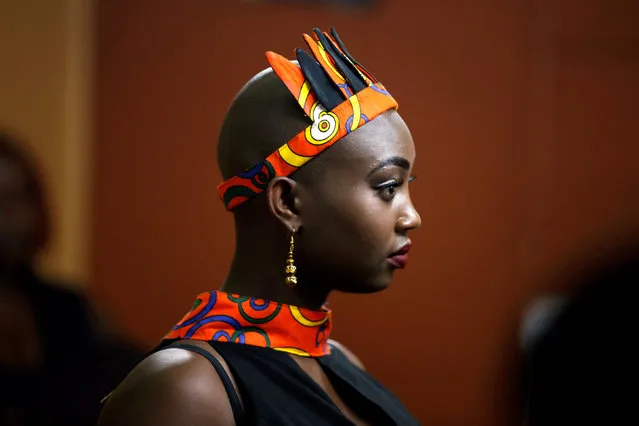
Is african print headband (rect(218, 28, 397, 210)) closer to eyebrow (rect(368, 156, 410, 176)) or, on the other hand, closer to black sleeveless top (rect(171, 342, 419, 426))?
eyebrow (rect(368, 156, 410, 176))

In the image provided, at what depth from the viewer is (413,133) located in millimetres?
3684

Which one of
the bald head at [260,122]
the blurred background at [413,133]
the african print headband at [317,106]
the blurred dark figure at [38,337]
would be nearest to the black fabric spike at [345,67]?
the african print headband at [317,106]

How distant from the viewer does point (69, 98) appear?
3.53m

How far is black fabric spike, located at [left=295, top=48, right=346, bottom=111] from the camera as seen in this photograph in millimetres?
1449

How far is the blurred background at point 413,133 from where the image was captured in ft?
11.5

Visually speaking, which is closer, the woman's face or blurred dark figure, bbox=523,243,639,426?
blurred dark figure, bbox=523,243,639,426

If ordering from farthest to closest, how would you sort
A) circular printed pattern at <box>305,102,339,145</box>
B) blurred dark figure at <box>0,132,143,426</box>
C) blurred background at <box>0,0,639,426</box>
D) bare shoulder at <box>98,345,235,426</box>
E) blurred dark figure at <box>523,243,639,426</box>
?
blurred background at <box>0,0,639,426</box>
blurred dark figure at <box>0,132,143,426</box>
circular printed pattern at <box>305,102,339,145</box>
bare shoulder at <box>98,345,235,426</box>
blurred dark figure at <box>523,243,639,426</box>

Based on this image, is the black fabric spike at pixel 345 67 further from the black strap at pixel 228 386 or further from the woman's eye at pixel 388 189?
the black strap at pixel 228 386

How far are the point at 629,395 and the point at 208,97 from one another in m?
3.11

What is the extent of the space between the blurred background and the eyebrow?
82.5 inches

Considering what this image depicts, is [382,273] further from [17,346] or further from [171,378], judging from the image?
[17,346]

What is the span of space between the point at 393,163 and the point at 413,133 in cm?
226

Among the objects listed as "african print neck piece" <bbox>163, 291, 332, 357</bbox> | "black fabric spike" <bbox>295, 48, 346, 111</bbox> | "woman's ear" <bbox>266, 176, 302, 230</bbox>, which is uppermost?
"black fabric spike" <bbox>295, 48, 346, 111</bbox>

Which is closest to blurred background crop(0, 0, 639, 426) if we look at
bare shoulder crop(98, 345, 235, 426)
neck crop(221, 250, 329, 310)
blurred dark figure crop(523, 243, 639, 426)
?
neck crop(221, 250, 329, 310)
